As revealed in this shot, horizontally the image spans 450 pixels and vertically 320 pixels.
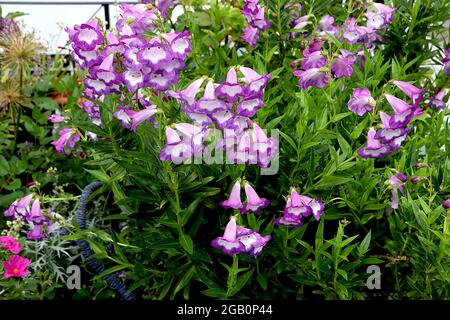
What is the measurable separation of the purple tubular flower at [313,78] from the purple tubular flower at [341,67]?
5cm

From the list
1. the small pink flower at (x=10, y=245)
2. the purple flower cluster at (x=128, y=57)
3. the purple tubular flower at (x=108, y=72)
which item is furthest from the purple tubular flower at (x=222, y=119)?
the small pink flower at (x=10, y=245)

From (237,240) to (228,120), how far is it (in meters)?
0.33

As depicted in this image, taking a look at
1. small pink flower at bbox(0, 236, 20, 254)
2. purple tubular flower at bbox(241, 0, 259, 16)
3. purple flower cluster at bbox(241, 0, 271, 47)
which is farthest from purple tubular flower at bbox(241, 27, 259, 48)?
small pink flower at bbox(0, 236, 20, 254)

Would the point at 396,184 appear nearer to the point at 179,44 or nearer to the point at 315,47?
the point at 315,47

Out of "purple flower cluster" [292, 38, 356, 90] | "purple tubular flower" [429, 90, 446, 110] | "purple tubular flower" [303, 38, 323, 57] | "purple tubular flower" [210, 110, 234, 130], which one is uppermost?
"purple tubular flower" [303, 38, 323, 57]

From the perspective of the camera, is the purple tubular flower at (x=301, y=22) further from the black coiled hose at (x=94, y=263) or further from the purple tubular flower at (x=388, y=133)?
the black coiled hose at (x=94, y=263)

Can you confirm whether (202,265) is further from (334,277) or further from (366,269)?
(366,269)

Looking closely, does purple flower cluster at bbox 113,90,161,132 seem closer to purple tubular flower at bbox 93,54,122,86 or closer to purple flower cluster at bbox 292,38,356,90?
purple tubular flower at bbox 93,54,122,86

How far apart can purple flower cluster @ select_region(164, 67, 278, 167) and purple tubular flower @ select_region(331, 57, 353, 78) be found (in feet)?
1.38

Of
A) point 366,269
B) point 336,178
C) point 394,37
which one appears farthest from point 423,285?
point 394,37

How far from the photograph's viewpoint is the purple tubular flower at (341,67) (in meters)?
2.00

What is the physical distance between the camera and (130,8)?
6.47 ft

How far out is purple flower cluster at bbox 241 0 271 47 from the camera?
7.22 feet
